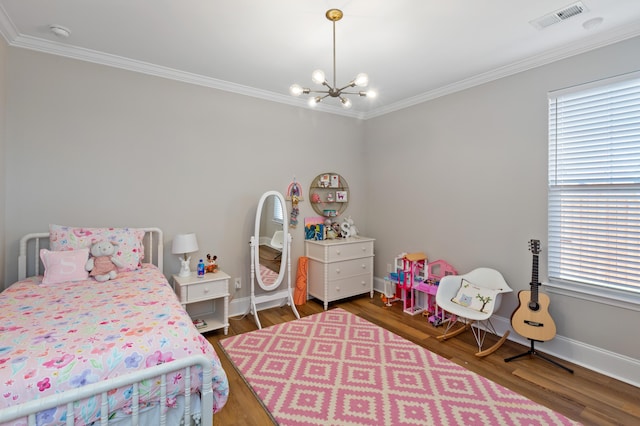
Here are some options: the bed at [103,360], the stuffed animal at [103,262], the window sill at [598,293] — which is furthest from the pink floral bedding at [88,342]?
the window sill at [598,293]

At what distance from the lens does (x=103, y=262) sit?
99.7 inches

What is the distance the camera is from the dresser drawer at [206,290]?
298cm

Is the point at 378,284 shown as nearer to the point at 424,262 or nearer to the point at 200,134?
the point at 424,262

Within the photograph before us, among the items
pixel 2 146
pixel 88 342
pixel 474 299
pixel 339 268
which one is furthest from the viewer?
pixel 339 268

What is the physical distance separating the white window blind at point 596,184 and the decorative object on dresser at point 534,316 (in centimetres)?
22

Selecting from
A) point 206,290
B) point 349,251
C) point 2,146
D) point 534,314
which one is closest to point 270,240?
point 206,290

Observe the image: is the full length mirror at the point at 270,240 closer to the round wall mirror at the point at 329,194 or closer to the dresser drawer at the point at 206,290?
the dresser drawer at the point at 206,290

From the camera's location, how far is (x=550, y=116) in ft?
9.08

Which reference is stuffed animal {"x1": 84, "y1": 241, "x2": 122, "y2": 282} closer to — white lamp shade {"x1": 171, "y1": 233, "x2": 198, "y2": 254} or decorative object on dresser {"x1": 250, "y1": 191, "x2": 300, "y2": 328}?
white lamp shade {"x1": 171, "y1": 233, "x2": 198, "y2": 254}

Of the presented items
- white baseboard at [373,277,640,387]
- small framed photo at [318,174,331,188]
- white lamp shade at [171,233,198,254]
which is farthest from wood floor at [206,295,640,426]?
small framed photo at [318,174,331,188]

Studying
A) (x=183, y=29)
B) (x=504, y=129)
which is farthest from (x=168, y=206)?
(x=504, y=129)

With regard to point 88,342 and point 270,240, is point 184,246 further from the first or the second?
point 88,342

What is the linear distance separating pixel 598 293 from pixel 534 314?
1.66 ft

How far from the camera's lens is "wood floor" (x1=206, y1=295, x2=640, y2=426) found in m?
2.02
